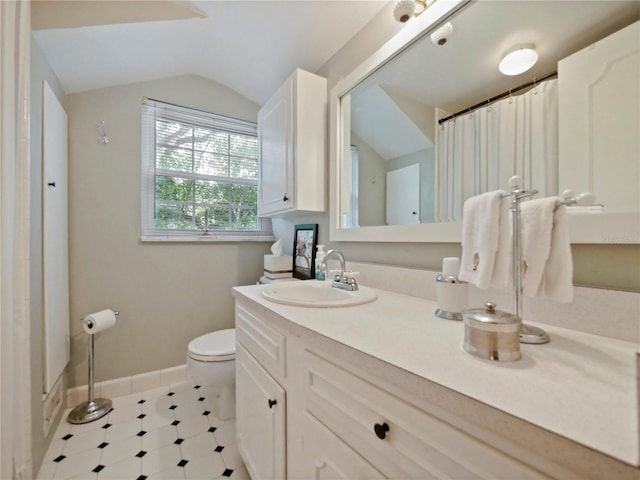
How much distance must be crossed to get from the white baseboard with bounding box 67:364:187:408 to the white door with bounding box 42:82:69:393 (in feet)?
0.96

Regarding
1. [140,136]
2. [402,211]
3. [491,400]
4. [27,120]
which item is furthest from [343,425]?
[140,136]

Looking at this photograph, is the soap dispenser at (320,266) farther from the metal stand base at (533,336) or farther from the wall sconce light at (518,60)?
the wall sconce light at (518,60)

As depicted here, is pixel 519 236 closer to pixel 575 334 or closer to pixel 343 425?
pixel 575 334

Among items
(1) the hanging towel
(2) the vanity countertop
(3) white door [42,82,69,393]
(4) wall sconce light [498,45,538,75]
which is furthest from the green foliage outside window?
(1) the hanging towel

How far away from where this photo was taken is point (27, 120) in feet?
2.93

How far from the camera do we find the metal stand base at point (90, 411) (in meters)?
1.60

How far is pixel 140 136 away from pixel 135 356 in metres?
1.56

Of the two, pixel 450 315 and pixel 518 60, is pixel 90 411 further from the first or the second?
pixel 518 60

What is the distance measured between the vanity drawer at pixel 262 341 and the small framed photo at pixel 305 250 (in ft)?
2.04

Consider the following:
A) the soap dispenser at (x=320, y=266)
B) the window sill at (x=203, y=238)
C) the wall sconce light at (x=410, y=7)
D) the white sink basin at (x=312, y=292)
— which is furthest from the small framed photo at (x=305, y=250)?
the wall sconce light at (x=410, y=7)

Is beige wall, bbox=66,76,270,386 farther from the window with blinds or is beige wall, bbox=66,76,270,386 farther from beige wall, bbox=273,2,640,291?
beige wall, bbox=273,2,640,291

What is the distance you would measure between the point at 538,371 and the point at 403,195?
33.6 inches

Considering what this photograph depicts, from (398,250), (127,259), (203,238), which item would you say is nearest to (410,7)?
(398,250)

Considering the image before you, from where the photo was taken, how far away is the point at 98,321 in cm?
162
